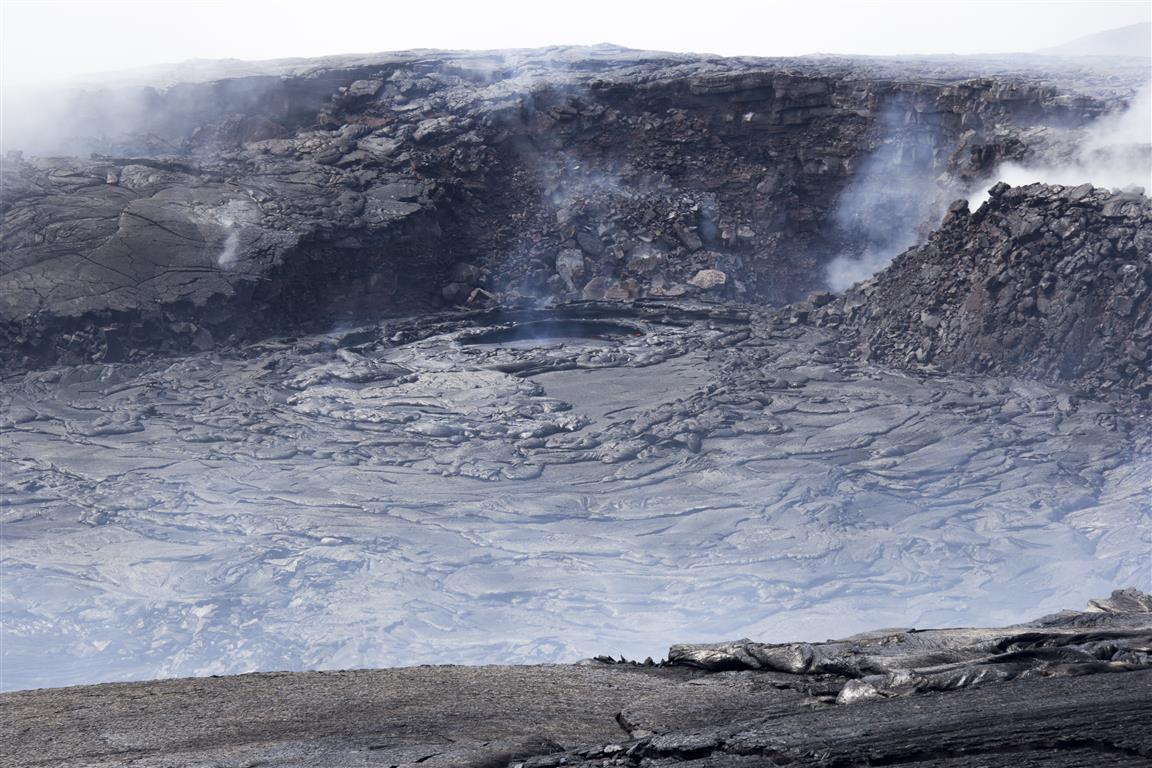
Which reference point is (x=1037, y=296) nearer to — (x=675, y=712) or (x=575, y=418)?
(x=575, y=418)

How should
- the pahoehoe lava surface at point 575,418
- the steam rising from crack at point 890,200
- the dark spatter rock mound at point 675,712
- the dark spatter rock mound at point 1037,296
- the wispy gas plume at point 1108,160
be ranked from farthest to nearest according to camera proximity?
the steam rising from crack at point 890,200, the wispy gas plume at point 1108,160, the dark spatter rock mound at point 1037,296, the pahoehoe lava surface at point 575,418, the dark spatter rock mound at point 675,712

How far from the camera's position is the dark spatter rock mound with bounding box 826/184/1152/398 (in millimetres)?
19094

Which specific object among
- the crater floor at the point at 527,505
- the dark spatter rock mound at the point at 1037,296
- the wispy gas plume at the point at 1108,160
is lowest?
the crater floor at the point at 527,505

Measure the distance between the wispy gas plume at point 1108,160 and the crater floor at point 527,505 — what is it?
18.3ft

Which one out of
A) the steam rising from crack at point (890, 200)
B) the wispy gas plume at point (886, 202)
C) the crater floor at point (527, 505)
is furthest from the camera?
the wispy gas plume at point (886, 202)

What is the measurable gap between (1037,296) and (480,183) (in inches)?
524

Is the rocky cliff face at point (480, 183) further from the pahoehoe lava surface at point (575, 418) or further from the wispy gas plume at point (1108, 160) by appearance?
the wispy gas plume at point (1108, 160)

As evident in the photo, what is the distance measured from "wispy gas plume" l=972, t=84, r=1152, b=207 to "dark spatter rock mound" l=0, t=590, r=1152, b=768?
55.0ft

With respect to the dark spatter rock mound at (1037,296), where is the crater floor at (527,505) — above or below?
below

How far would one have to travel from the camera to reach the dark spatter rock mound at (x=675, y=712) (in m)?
5.11

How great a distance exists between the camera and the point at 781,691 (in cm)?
628

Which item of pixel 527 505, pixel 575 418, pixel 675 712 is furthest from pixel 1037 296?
pixel 675 712

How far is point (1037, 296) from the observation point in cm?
1984

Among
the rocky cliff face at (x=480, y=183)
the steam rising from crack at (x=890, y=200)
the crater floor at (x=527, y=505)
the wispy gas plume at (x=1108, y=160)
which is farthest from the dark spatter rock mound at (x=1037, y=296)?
the rocky cliff face at (x=480, y=183)
